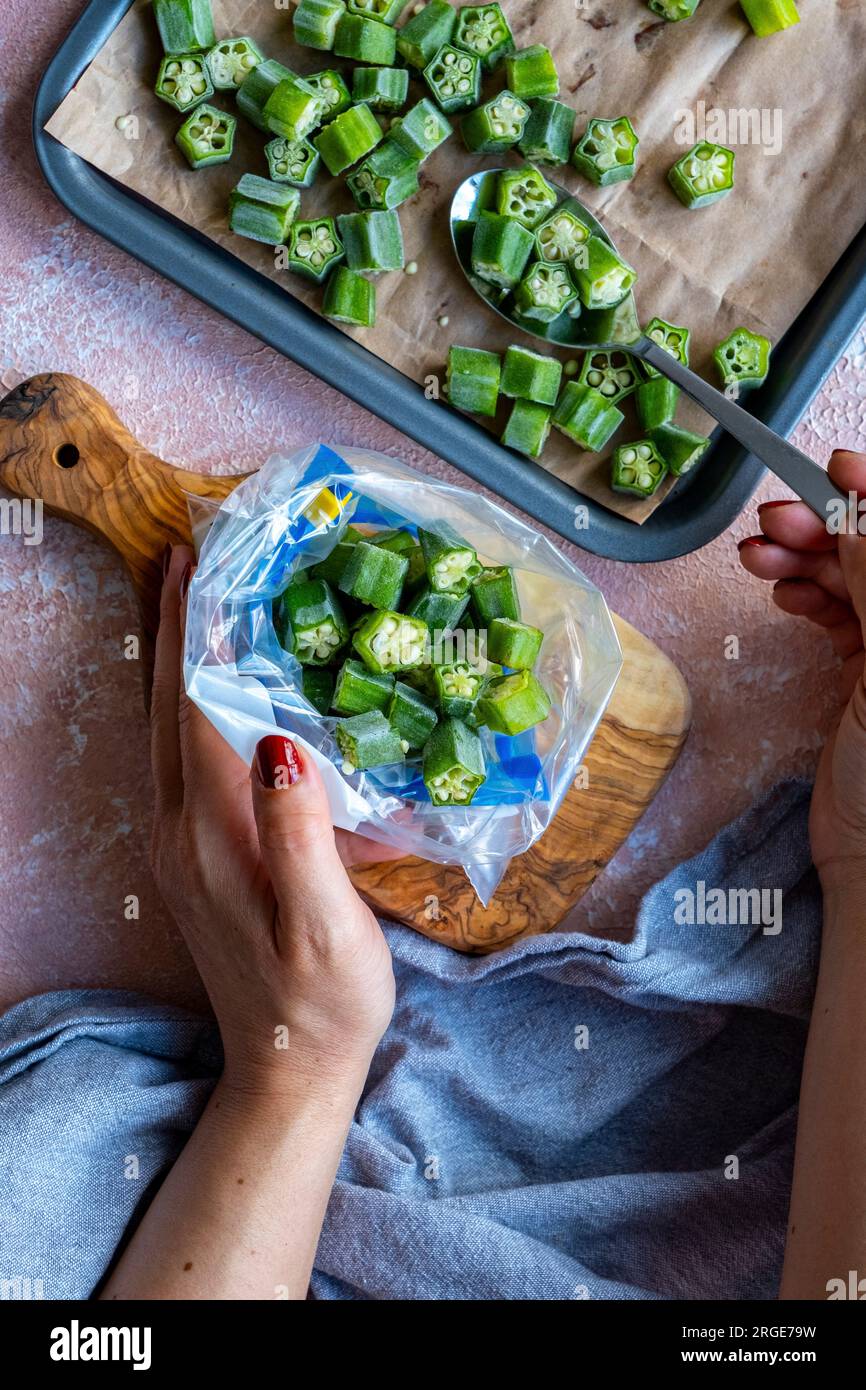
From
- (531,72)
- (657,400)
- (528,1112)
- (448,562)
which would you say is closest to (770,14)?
(531,72)

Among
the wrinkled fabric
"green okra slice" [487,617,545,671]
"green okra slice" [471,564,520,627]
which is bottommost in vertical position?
the wrinkled fabric

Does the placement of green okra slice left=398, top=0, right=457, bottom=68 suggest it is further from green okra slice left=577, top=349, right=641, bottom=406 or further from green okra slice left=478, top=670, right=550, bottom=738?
green okra slice left=478, top=670, right=550, bottom=738

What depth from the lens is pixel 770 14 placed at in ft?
6.32

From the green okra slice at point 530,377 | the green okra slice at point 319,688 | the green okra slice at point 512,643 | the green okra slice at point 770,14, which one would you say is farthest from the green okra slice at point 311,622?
the green okra slice at point 770,14

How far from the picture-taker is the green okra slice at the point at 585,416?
6.49ft

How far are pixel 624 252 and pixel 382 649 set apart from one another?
768mm

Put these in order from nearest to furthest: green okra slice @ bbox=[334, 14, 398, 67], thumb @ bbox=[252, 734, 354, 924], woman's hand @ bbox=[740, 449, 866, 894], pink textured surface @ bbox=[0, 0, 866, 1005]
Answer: thumb @ bbox=[252, 734, 354, 924]
woman's hand @ bbox=[740, 449, 866, 894]
green okra slice @ bbox=[334, 14, 398, 67]
pink textured surface @ bbox=[0, 0, 866, 1005]

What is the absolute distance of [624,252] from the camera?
2006 mm

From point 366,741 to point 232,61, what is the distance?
42.4 inches

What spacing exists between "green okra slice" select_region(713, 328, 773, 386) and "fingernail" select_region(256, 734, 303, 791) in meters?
0.93

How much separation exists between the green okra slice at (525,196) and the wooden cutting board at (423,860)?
2.00 ft

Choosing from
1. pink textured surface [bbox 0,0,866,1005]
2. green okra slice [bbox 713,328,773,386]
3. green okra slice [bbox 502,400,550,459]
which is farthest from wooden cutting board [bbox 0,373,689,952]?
green okra slice [bbox 713,328,773,386]

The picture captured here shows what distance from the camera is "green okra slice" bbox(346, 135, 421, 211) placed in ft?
6.32

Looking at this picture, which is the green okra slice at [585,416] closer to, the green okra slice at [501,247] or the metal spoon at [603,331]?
the metal spoon at [603,331]
